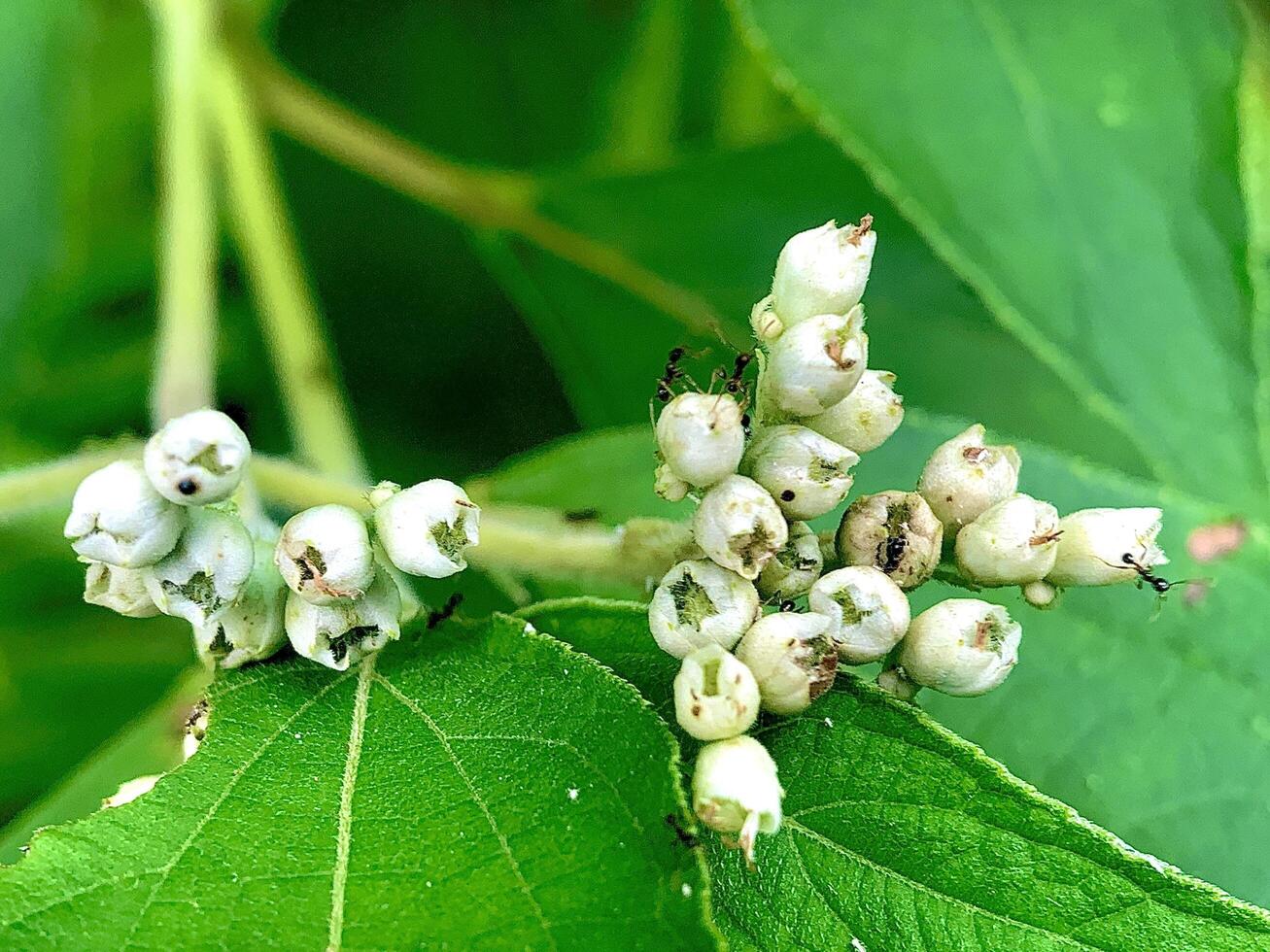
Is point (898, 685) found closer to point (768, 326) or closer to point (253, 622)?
point (768, 326)

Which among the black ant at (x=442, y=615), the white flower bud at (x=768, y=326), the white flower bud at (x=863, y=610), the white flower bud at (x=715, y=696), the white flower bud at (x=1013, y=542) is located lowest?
the white flower bud at (x=715, y=696)

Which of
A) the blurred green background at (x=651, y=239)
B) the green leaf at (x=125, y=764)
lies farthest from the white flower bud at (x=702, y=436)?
the green leaf at (x=125, y=764)

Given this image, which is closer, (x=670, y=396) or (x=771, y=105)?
(x=670, y=396)

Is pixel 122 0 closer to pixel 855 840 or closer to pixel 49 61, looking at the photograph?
pixel 49 61

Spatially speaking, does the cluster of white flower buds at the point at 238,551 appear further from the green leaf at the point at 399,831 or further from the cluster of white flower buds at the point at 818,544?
the cluster of white flower buds at the point at 818,544

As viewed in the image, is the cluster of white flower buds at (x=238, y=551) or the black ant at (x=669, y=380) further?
the black ant at (x=669, y=380)

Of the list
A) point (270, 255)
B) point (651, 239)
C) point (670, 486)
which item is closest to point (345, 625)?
point (670, 486)

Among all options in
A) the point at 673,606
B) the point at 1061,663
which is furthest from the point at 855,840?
the point at 1061,663
